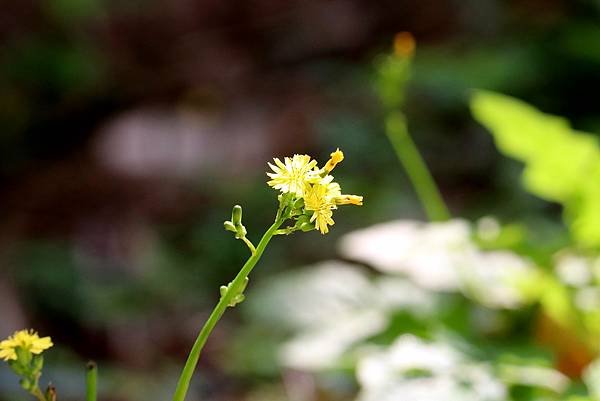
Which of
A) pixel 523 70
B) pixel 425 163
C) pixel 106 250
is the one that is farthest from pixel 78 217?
pixel 523 70

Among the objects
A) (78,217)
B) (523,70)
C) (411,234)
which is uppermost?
(523,70)

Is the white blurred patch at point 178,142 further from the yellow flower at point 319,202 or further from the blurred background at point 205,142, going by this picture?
the yellow flower at point 319,202

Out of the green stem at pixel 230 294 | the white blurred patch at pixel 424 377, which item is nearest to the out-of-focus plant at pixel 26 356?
the green stem at pixel 230 294

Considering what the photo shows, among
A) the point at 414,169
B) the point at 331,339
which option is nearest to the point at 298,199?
the point at 331,339

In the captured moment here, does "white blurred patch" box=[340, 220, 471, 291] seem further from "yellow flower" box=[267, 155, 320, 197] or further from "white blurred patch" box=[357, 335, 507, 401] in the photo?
"yellow flower" box=[267, 155, 320, 197]

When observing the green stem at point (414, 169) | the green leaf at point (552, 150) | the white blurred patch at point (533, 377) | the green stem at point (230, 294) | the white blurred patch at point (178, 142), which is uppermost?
the white blurred patch at point (178, 142)

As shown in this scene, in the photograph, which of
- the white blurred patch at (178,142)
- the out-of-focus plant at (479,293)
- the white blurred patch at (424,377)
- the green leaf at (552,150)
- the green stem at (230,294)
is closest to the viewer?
the green stem at (230,294)

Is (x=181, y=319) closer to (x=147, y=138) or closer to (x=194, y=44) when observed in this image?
(x=147, y=138)
